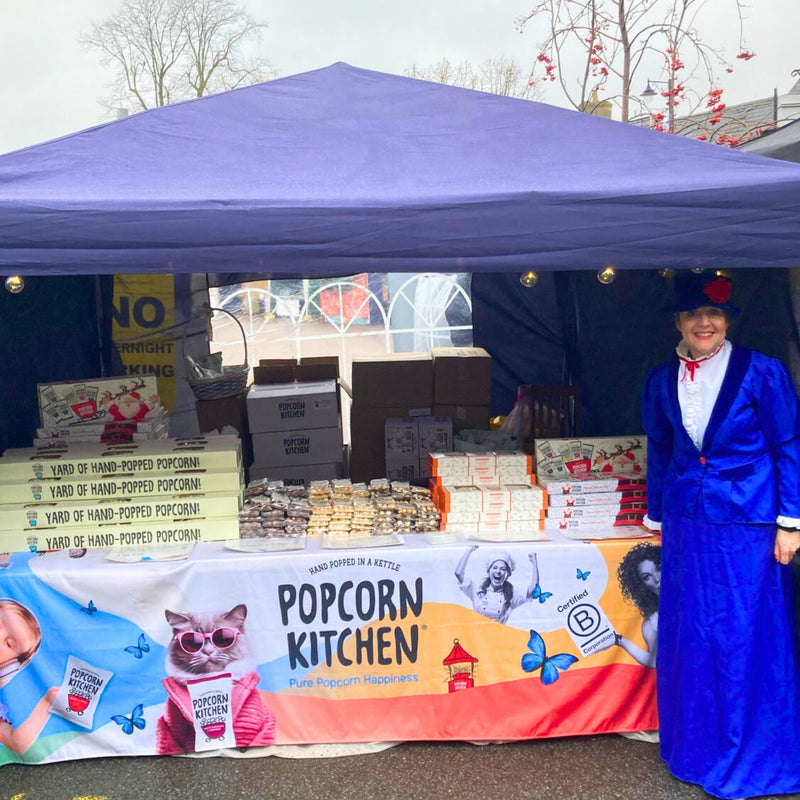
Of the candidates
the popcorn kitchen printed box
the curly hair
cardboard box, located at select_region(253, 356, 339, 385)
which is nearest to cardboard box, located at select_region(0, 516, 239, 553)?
the popcorn kitchen printed box

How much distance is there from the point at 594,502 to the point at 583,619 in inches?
17.7

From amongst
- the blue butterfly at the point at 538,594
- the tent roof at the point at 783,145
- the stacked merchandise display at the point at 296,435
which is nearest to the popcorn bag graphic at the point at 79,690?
the blue butterfly at the point at 538,594

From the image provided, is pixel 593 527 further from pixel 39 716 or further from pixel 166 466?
pixel 39 716

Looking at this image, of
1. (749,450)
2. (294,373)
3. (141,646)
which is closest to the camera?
(749,450)

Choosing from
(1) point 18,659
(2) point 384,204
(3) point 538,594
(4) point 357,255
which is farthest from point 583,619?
(1) point 18,659

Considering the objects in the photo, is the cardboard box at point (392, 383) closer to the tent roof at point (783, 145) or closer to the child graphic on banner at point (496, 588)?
the child graphic on banner at point (496, 588)

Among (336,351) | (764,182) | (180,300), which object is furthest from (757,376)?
(336,351)

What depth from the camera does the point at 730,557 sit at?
8.59 feet

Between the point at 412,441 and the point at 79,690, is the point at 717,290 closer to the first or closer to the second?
the point at 412,441

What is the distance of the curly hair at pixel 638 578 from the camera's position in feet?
9.90

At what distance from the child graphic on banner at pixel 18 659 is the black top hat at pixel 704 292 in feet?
8.29

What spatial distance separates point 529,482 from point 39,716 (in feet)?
6.67

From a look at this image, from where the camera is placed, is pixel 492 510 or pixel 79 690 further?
pixel 492 510

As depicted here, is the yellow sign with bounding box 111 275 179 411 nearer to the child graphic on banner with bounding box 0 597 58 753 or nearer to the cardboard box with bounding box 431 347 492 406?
the cardboard box with bounding box 431 347 492 406
